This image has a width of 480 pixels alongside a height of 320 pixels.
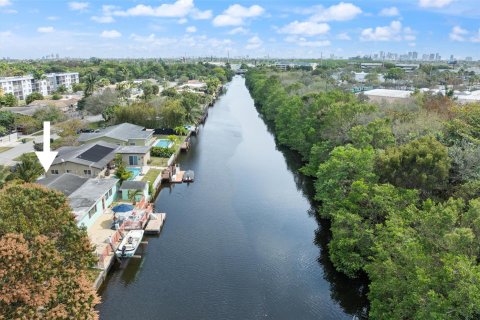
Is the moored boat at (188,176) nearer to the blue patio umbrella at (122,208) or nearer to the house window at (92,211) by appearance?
the blue patio umbrella at (122,208)

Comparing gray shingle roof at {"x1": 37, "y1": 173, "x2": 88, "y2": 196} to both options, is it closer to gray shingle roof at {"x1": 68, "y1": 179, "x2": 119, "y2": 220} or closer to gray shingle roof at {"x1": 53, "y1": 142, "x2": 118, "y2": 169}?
gray shingle roof at {"x1": 68, "y1": 179, "x2": 119, "y2": 220}

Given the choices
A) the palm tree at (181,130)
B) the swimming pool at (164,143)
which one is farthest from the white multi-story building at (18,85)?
the swimming pool at (164,143)

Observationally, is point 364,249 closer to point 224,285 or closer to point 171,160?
point 224,285

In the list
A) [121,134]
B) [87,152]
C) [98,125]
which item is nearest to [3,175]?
[87,152]

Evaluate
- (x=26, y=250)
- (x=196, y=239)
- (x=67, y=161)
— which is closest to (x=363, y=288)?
(x=196, y=239)

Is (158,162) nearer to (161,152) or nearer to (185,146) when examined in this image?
(161,152)

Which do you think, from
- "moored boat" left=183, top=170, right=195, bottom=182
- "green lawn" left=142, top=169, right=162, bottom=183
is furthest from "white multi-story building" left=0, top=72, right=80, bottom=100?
"moored boat" left=183, top=170, right=195, bottom=182
